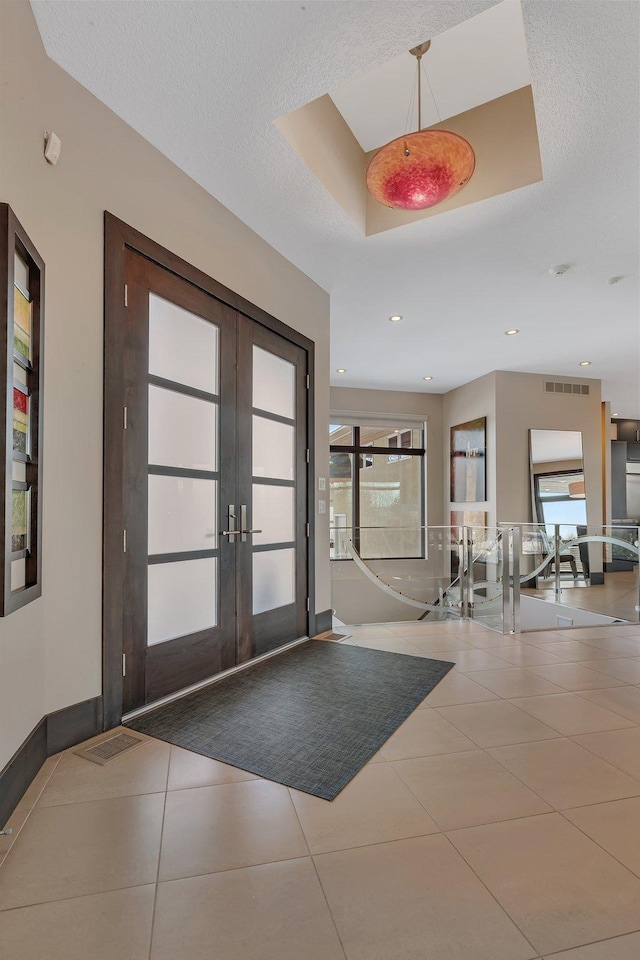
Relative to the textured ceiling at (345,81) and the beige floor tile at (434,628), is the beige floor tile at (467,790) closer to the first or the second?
the beige floor tile at (434,628)

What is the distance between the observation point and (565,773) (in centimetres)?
204

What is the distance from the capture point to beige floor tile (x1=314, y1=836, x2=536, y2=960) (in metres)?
1.23

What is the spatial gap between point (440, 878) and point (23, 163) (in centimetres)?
291

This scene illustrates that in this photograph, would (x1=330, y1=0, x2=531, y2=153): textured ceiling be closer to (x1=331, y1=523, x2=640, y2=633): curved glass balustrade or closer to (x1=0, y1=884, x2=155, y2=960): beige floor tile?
(x1=331, y1=523, x2=640, y2=633): curved glass balustrade

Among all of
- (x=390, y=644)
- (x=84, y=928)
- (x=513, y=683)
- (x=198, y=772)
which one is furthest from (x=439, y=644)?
(x=84, y=928)

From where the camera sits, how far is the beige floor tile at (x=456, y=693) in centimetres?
278

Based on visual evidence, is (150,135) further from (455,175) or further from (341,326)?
(341,326)

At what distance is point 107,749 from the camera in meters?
2.20

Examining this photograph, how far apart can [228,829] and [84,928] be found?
497 millimetres

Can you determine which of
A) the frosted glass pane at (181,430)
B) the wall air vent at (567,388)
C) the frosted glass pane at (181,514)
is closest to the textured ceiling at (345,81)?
the frosted glass pane at (181,430)

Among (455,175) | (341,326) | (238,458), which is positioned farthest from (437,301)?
(238,458)

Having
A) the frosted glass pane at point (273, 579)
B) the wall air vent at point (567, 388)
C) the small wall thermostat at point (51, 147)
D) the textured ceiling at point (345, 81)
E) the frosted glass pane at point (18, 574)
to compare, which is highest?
the textured ceiling at point (345, 81)

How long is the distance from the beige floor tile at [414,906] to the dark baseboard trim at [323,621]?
2.72m

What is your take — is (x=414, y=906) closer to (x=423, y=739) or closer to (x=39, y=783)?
(x=423, y=739)
